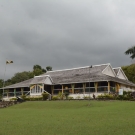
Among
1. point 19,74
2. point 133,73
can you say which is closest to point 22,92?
point 133,73

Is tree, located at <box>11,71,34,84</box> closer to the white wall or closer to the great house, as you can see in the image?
the great house

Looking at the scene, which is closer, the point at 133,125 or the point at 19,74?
the point at 133,125

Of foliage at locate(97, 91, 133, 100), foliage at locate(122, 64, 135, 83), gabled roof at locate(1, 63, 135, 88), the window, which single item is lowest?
foliage at locate(97, 91, 133, 100)

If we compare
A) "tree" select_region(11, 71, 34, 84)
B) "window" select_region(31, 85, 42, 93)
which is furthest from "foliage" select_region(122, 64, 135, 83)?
"tree" select_region(11, 71, 34, 84)

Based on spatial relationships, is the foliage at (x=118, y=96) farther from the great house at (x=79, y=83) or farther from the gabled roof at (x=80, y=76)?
the gabled roof at (x=80, y=76)

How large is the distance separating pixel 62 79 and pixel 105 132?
3097 cm

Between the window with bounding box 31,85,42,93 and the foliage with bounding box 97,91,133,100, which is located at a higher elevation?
the window with bounding box 31,85,42,93

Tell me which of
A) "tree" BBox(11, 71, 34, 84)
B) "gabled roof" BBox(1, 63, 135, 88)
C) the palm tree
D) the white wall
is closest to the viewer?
the palm tree

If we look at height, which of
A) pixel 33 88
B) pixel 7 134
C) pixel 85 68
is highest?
pixel 85 68

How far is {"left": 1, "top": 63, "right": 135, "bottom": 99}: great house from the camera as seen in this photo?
3500 centimetres

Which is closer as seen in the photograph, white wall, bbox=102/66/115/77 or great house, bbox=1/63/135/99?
great house, bbox=1/63/135/99

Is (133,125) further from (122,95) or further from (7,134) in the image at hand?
(122,95)

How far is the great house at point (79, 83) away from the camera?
115 feet

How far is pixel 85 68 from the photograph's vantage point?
41.7 m
